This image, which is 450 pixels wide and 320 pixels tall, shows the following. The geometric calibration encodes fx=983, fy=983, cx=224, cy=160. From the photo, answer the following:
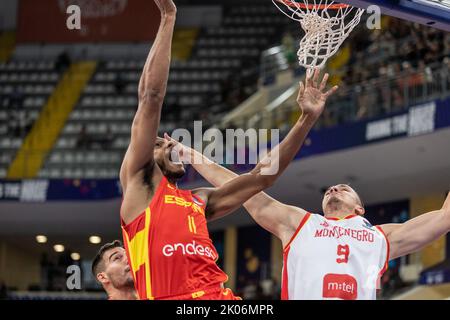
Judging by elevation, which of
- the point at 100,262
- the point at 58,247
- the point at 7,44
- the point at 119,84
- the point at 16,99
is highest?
the point at 7,44

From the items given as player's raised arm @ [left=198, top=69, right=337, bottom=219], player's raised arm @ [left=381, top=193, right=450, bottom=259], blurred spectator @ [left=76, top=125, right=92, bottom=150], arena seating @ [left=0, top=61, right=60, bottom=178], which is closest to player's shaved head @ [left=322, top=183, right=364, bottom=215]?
player's raised arm @ [left=381, top=193, right=450, bottom=259]

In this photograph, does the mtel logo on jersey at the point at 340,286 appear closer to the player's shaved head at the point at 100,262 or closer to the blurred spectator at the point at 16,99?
the player's shaved head at the point at 100,262

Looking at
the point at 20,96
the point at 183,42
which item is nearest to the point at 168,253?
the point at 20,96

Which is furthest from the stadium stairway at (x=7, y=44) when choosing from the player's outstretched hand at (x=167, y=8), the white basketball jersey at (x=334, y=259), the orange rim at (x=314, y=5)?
the player's outstretched hand at (x=167, y=8)

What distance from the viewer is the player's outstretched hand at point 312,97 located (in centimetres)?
534

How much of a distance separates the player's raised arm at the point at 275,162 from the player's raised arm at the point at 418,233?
3.32 feet

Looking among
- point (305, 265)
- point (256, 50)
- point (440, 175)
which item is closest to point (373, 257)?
point (305, 265)

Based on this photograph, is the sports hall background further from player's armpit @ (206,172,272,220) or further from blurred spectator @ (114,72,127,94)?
player's armpit @ (206,172,272,220)

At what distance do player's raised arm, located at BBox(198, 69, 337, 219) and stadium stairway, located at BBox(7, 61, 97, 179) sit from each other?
16.1 meters

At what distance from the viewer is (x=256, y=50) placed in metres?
25.6

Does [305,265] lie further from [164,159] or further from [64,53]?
[64,53]

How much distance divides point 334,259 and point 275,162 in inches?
Result: 30.1

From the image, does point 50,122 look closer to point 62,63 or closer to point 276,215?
point 62,63

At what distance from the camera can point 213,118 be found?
2141 centimetres
